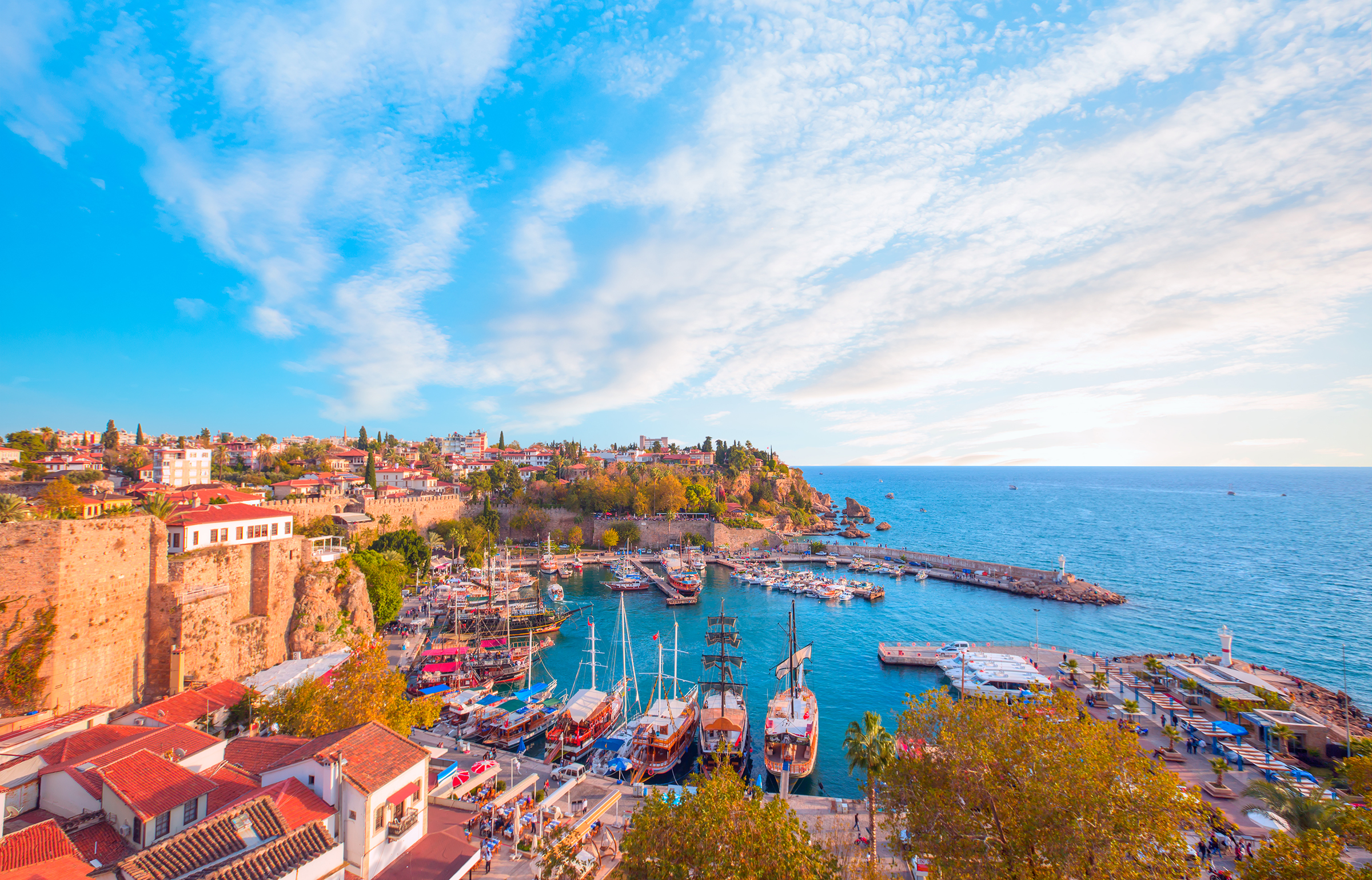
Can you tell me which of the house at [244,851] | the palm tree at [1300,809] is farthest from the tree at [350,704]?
the palm tree at [1300,809]

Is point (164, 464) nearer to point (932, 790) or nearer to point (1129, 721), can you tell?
point (932, 790)

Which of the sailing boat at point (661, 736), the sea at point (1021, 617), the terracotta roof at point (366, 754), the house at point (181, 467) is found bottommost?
the sea at point (1021, 617)

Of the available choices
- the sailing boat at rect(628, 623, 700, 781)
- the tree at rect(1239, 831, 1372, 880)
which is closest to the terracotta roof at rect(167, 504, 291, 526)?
the sailing boat at rect(628, 623, 700, 781)

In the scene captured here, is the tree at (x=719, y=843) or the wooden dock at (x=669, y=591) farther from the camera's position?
the wooden dock at (x=669, y=591)

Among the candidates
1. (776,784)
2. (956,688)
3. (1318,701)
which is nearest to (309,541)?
(776,784)

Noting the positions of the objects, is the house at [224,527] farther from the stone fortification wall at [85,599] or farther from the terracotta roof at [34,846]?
the terracotta roof at [34,846]

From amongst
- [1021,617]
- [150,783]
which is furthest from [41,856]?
[1021,617]

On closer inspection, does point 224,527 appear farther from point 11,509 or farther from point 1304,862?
point 1304,862
